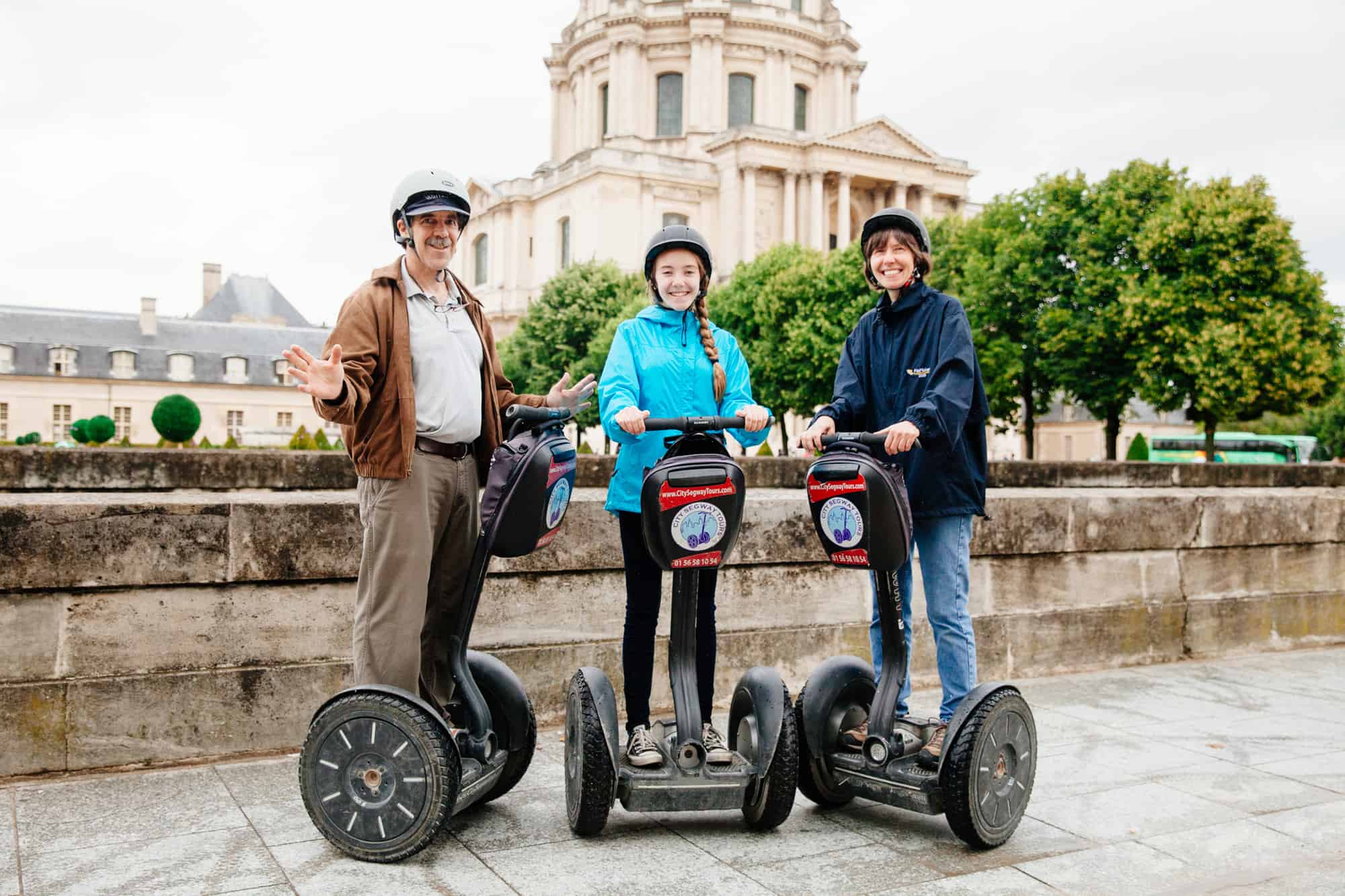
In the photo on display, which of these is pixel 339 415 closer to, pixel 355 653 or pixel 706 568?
pixel 355 653

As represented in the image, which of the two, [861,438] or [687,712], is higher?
[861,438]

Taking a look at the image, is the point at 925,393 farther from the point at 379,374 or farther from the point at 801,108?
the point at 801,108

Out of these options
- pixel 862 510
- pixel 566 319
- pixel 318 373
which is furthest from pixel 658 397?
pixel 566 319

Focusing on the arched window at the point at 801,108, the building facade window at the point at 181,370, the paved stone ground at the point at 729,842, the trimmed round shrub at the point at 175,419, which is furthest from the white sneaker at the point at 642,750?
the arched window at the point at 801,108

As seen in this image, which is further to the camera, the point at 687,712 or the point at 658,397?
the point at 658,397

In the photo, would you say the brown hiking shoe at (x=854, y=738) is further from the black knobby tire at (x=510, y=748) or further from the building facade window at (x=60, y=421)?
the building facade window at (x=60, y=421)

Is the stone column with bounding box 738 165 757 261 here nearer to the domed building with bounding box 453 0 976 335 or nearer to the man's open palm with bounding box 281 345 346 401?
the domed building with bounding box 453 0 976 335

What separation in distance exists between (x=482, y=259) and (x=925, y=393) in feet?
262

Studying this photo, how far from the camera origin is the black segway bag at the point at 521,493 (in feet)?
13.0

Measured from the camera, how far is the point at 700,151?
72.1 meters

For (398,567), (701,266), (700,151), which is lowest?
(398,567)

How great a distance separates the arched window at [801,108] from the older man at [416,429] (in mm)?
76848

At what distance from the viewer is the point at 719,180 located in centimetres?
6950

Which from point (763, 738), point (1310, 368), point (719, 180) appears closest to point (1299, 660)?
point (763, 738)
